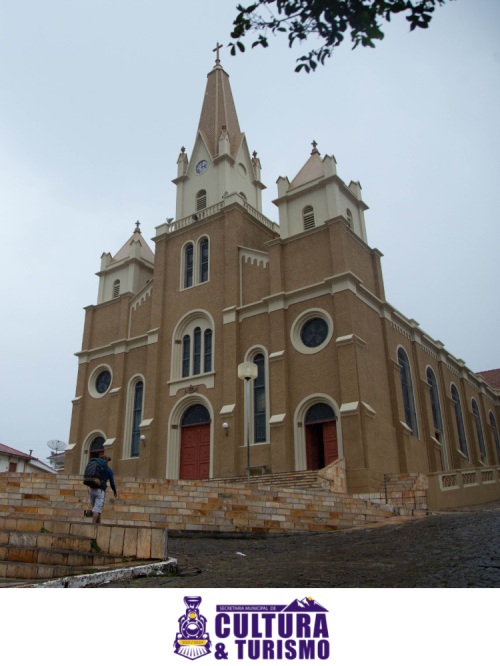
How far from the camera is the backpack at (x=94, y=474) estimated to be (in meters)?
8.93

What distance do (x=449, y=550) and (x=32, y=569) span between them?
15.7 feet

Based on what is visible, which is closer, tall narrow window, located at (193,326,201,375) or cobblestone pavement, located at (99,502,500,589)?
cobblestone pavement, located at (99,502,500,589)


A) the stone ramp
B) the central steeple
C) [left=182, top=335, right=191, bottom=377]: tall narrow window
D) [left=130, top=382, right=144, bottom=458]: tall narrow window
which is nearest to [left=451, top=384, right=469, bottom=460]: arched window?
[left=182, top=335, right=191, bottom=377]: tall narrow window

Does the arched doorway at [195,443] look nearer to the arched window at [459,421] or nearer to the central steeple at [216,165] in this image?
the central steeple at [216,165]

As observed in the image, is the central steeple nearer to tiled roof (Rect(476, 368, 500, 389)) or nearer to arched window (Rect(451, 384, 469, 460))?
arched window (Rect(451, 384, 469, 460))

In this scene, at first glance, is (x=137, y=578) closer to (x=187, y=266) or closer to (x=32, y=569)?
(x=32, y=569)

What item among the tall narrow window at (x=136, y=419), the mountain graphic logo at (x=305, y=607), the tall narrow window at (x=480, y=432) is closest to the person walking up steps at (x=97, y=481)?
the mountain graphic logo at (x=305, y=607)

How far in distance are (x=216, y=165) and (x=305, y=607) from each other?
1024 inches

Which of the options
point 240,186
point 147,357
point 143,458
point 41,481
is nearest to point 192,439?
point 143,458

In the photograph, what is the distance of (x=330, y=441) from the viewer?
64.0 ft

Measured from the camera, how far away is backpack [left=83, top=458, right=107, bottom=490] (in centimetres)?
893

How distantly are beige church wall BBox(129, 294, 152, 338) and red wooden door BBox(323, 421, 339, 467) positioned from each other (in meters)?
11.0

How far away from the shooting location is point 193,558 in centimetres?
761

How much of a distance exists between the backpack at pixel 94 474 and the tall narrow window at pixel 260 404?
39.5 ft
